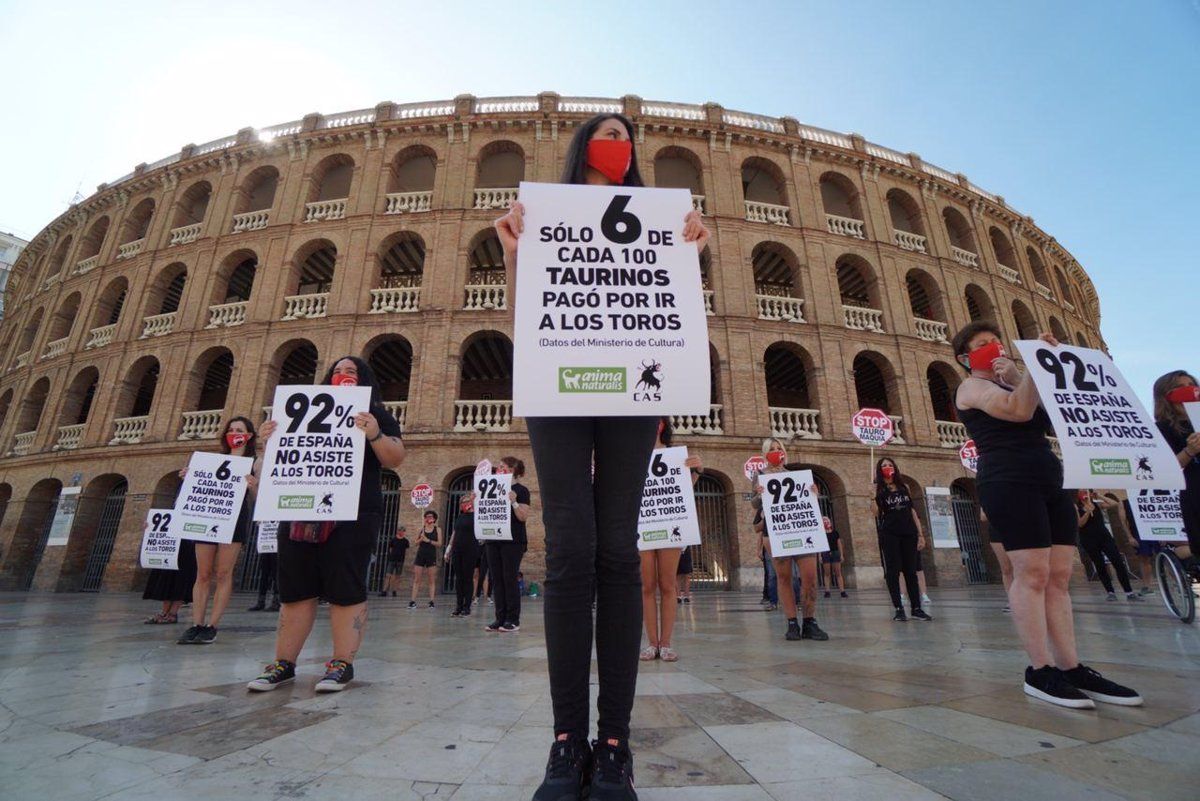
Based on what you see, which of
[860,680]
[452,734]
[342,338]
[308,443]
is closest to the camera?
[452,734]

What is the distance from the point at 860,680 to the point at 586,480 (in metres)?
2.53

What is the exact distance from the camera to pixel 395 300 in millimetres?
17250

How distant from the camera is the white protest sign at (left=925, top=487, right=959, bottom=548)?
1573 cm

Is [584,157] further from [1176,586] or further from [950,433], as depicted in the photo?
[950,433]

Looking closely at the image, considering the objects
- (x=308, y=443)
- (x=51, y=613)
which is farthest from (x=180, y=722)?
(x=51, y=613)

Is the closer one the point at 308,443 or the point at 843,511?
the point at 308,443

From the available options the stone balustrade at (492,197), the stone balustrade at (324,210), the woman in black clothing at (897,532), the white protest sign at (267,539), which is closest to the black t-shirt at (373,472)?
the woman in black clothing at (897,532)

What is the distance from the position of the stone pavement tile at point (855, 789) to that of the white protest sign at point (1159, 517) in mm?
8569

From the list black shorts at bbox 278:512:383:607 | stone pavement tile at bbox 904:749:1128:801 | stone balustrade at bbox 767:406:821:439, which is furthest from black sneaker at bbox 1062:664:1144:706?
stone balustrade at bbox 767:406:821:439

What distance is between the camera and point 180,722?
7.57ft

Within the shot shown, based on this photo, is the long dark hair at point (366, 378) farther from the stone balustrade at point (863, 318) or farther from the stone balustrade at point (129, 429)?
the stone balustrade at point (129, 429)

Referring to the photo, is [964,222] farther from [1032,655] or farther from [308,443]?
[308,443]

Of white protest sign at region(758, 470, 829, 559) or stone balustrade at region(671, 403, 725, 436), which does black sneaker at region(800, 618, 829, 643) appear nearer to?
white protest sign at region(758, 470, 829, 559)

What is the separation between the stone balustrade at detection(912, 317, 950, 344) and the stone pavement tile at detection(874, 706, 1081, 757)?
18.6 metres
